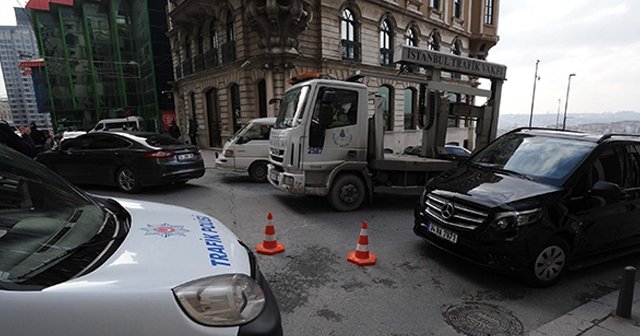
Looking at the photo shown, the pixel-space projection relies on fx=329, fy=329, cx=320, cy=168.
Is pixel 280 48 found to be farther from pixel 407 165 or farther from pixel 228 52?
pixel 407 165

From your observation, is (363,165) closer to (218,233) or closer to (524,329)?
(524,329)

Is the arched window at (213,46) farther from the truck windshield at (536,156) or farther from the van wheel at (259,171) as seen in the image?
the truck windshield at (536,156)

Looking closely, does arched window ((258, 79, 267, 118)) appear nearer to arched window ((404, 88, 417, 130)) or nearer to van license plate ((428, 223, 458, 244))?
arched window ((404, 88, 417, 130))

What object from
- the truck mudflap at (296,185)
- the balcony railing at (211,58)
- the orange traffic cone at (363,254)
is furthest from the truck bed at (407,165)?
the balcony railing at (211,58)

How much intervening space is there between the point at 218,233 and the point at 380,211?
505 centimetres

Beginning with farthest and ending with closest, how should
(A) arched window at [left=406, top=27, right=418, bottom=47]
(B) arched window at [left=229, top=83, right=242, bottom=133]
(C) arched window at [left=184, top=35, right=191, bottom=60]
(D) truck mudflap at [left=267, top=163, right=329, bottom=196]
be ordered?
(C) arched window at [left=184, top=35, right=191, bottom=60]
(A) arched window at [left=406, top=27, right=418, bottom=47]
(B) arched window at [left=229, top=83, right=242, bottom=133]
(D) truck mudflap at [left=267, top=163, right=329, bottom=196]

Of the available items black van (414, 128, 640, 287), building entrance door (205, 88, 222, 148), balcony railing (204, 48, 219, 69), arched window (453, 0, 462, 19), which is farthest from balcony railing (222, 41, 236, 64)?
arched window (453, 0, 462, 19)

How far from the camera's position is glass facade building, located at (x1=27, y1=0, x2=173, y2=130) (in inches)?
1423

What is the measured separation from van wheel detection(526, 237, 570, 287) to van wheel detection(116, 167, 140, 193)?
7.92 meters

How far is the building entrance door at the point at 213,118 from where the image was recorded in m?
20.7

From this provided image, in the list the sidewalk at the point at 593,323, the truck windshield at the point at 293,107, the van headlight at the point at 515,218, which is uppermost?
the truck windshield at the point at 293,107

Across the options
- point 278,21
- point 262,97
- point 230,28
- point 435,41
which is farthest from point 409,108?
point 230,28

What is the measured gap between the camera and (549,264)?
3.79m

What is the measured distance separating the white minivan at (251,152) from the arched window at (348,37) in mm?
9764
